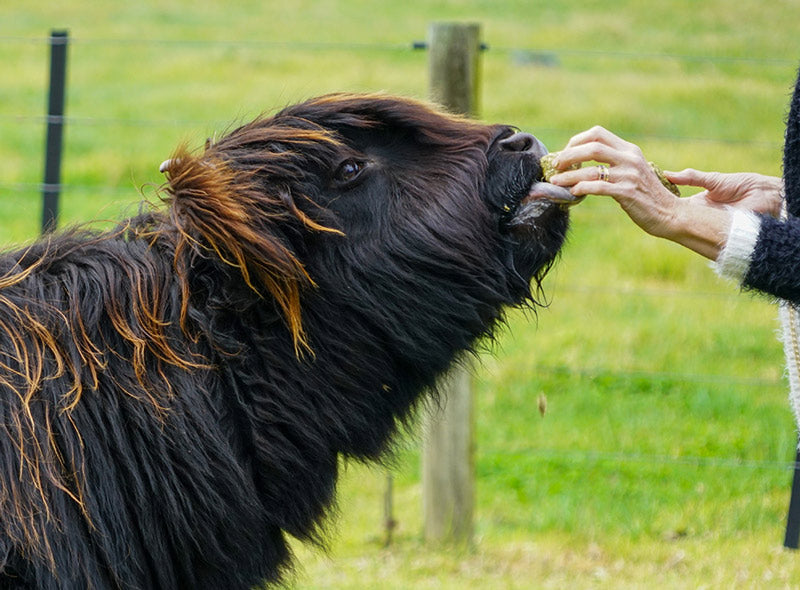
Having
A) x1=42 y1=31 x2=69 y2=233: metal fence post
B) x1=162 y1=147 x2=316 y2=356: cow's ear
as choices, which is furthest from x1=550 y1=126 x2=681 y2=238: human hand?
x1=42 y1=31 x2=69 y2=233: metal fence post

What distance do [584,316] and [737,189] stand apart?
548 cm

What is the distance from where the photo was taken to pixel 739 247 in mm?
2943

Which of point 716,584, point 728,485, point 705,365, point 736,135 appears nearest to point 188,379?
point 716,584

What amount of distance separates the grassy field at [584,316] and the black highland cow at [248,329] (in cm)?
41

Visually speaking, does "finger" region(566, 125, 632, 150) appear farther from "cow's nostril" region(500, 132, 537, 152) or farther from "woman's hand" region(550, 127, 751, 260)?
"cow's nostril" region(500, 132, 537, 152)

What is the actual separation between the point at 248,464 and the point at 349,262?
2.15ft

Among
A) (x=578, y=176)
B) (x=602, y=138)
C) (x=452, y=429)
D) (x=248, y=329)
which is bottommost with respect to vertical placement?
(x=452, y=429)

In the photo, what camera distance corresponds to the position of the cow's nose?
126 inches

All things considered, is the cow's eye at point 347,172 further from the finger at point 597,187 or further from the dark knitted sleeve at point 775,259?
the dark knitted sleeve at point 775,259

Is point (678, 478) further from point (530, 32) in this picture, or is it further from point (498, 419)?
point (530, 32)

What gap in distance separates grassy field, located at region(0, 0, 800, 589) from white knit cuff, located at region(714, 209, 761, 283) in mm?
880

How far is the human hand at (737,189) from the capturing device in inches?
137

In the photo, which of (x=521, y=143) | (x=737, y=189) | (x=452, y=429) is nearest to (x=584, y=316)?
(x=452, y=429)

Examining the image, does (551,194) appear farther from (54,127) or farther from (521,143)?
(54,127)
